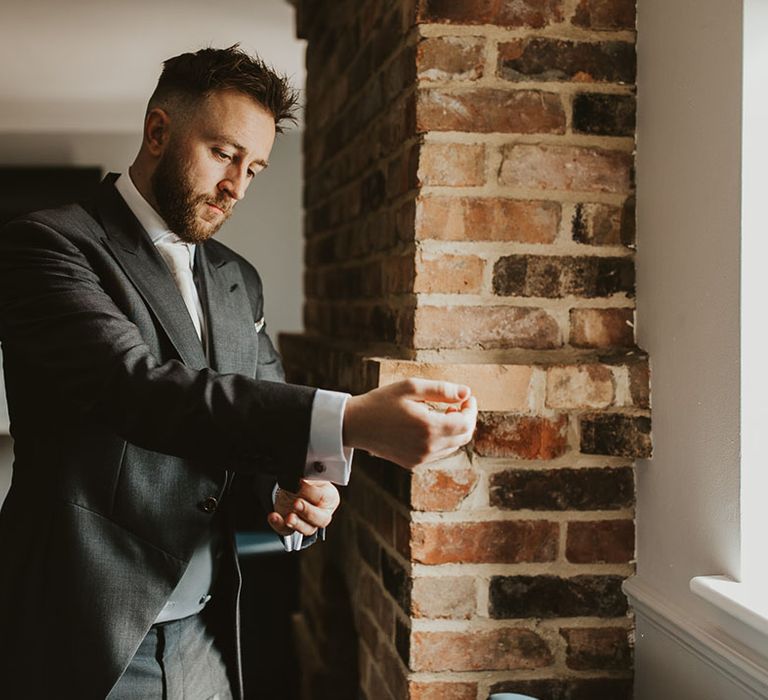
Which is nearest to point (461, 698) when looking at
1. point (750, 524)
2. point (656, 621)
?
point (656, 621)

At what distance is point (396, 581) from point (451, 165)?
0.75m

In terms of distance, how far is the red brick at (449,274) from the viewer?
4.94 feet

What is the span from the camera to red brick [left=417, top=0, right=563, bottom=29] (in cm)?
150

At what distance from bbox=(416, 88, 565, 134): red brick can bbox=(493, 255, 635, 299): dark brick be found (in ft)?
0.74

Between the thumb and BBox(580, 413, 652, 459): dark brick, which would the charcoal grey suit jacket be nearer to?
the thumb

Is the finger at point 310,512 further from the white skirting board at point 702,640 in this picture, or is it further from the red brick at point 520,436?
the white skirting board at point 702,640

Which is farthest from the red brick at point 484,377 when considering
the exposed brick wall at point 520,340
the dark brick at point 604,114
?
the dark brick at point 604,114

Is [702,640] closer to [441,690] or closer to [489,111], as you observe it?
[441,690]

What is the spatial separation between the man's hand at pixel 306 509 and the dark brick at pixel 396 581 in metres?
0.17

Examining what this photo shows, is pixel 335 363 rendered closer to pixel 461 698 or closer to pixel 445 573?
pixel 445 573

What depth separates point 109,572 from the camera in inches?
54.6

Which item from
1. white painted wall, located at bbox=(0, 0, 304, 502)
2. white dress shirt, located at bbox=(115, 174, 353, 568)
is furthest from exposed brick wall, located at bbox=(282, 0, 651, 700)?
white painted wall, located at bbox=(0, 0, 304, 502)

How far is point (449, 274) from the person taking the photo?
1.52m

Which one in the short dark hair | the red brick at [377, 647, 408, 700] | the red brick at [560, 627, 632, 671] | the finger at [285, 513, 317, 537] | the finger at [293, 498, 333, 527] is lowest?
the red brick at [377, 647, 408, 700]
